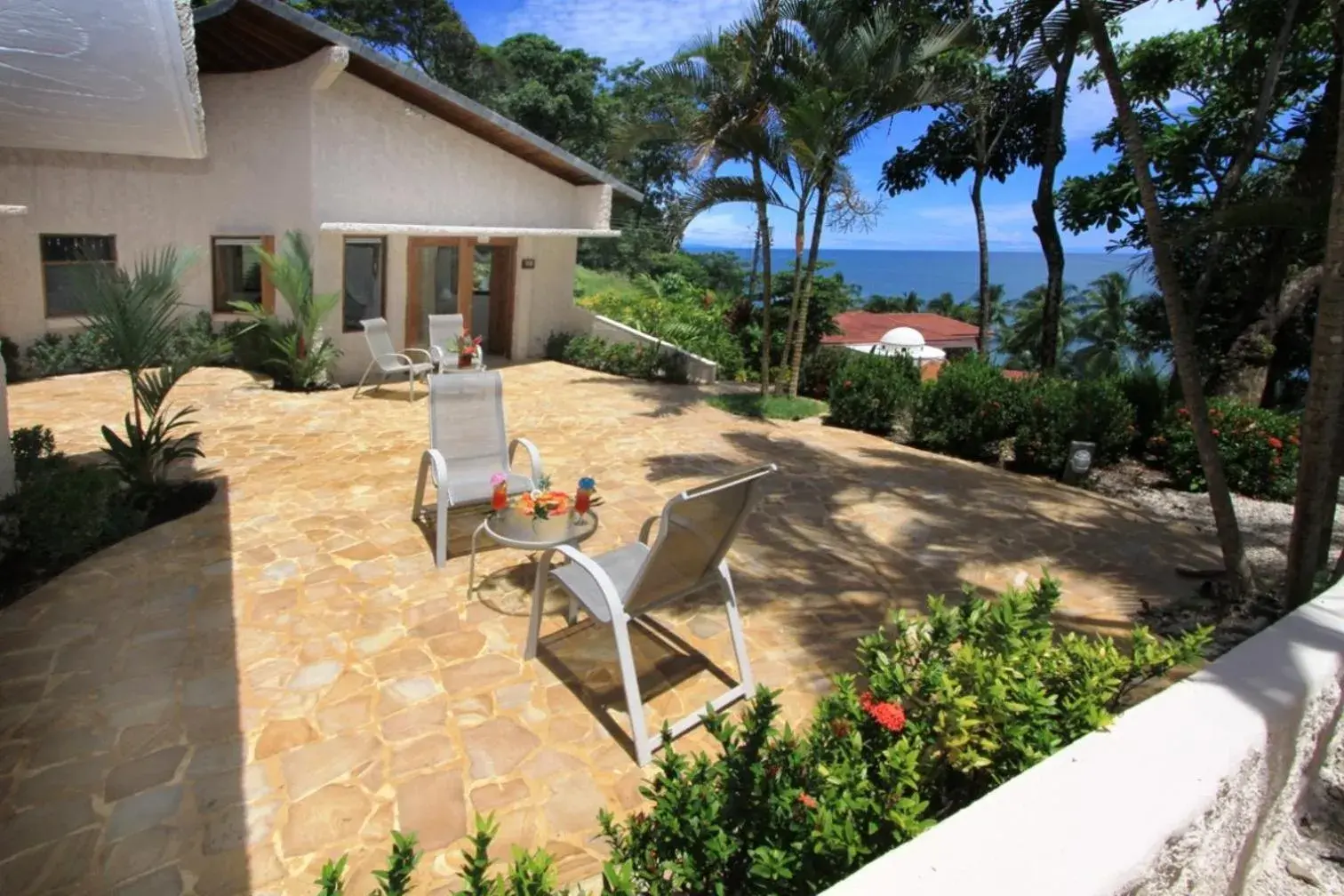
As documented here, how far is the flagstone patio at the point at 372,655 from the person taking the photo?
3246 mm

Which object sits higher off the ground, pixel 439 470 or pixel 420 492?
pixel 439 470

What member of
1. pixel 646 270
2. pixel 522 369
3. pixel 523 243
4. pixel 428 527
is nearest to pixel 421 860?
pixel 428 527

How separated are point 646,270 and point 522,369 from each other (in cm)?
2242

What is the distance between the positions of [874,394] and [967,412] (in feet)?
4.66

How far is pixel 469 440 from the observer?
6418 mm

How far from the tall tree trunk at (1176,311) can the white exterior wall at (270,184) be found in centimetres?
992

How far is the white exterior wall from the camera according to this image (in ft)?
37.8

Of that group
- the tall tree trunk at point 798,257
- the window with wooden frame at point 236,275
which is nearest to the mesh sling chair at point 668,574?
the tall tree trunk at point 798,257

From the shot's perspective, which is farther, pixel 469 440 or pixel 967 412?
pixel 967 412

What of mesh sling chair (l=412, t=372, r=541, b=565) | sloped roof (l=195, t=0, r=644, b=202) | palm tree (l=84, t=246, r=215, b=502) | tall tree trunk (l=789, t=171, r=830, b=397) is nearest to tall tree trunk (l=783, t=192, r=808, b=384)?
tall tree trunk (l=789, t=171, r=830, b=397)

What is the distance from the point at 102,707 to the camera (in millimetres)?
3945

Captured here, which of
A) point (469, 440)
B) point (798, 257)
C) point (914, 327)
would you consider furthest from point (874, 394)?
point (914, 327)

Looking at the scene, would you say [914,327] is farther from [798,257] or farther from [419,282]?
[419,282]

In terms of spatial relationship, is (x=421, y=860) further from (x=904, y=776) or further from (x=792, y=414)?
(x=792, y=414)
